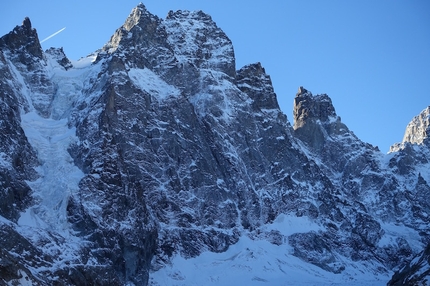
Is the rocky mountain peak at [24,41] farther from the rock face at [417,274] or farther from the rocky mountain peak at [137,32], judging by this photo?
the rock face at [417,274]

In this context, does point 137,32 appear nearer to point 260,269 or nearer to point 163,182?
point 163,182

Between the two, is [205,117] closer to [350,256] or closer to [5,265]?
[350,256]

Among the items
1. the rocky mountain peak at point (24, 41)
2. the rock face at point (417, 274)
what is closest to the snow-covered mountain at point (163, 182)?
the rocky mountain peak at point (24, 41)

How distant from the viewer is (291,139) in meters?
190

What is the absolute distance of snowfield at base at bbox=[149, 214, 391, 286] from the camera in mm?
131625

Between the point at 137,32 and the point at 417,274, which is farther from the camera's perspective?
the point at 137,32

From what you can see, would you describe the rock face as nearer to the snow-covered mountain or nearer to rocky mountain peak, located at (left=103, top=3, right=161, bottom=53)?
the snow-covered mountain

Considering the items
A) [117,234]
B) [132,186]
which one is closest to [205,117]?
[132,186]

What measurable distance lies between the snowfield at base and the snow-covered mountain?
0.40 metres

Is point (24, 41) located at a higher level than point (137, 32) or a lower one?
lower

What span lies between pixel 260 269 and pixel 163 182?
28.9m

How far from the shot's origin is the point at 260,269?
467ft

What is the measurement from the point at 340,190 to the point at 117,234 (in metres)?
99.0

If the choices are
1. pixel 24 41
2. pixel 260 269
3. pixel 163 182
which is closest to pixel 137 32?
pixel 24 41
